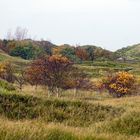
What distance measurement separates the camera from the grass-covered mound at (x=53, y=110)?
11931mm

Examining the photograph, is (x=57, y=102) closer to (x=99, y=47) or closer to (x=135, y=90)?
(x=135, y=90)

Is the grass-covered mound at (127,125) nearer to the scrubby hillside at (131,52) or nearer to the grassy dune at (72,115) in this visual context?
the grassy dune at (72,115)

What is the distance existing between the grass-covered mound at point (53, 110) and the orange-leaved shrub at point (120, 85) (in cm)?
3784

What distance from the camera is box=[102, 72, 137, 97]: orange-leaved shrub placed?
5175 centimetres

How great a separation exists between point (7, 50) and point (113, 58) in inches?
1331

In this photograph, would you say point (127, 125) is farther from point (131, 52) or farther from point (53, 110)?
point (131, 52)

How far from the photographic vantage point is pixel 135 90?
53.8 metres

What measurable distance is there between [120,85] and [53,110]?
40.3 meters

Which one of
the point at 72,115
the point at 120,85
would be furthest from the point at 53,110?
the point at 120,85

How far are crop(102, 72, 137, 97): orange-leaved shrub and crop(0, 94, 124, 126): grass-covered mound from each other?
124 feet

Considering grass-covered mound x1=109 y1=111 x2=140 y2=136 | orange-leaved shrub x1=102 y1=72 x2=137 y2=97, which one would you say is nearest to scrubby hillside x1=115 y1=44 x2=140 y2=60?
orange-leaved shrub x1=102 y1=72 x2=137 y2=97

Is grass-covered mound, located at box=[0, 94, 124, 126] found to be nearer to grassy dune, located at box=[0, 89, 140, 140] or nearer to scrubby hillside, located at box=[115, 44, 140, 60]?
grassy dune, located at box=[0, 89, 140, 140]

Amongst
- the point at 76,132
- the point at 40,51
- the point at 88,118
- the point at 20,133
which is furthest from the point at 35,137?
A: the point at 40,51

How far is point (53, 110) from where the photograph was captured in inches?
498
